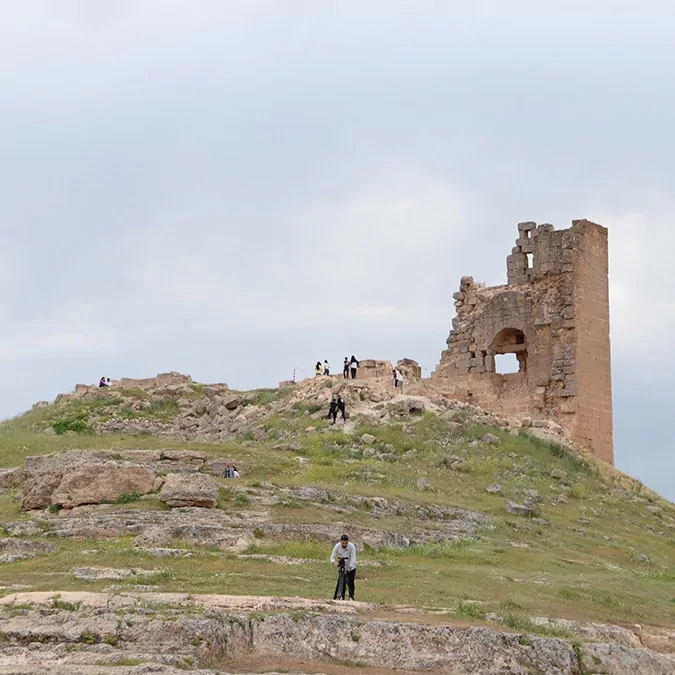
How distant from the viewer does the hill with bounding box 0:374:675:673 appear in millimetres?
12930

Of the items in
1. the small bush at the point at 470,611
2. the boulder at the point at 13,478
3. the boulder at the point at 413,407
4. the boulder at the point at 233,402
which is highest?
Answer: the boulder at the point at 233,402

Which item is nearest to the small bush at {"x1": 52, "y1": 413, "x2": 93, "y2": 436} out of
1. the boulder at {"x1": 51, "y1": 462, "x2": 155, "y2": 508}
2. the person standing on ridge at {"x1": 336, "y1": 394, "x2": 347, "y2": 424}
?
the person standing on ridge at {"x1": 336, "y1": 394, "x2": 347, "y2": 424}

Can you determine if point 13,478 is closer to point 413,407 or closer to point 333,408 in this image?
point 333,408

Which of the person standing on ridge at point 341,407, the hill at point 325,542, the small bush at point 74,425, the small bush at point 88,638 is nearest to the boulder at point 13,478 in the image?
the hill at point 325,542

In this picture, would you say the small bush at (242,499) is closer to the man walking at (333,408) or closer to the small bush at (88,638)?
the small bush at (88,638)

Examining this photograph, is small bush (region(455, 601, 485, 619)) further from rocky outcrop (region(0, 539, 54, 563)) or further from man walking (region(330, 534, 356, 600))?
rocky outcrop (region(0, 539, 54, 563))

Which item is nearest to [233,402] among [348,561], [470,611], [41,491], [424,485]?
[424,485]

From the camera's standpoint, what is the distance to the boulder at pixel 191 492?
2023 centimetres

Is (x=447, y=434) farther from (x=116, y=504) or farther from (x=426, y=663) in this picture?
(x=426, y=663)

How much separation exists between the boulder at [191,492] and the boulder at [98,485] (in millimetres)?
546

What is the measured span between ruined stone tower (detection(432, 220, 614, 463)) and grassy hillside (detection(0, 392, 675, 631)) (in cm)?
368

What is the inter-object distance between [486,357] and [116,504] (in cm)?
1900

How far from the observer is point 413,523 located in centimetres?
2203

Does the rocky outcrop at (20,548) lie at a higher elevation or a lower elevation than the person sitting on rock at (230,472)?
lower
